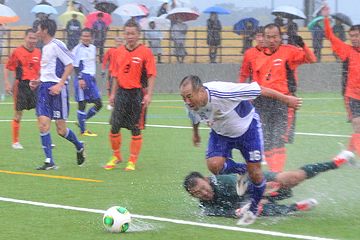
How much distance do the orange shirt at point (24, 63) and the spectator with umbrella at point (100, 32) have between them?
11.5 meters

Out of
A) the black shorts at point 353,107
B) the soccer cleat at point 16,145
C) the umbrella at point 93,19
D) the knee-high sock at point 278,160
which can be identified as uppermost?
the umbrella at point 93,19

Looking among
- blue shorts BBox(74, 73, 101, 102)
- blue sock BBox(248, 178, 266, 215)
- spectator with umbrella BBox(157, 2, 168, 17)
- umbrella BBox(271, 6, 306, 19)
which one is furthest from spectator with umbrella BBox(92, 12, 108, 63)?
blue sock BBox(248, 178, 266, 215)

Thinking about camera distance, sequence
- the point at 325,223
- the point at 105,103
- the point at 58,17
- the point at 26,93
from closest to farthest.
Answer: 1. the point at 325,223
2. the point at 26,93
3. the point at 105,103
4. the point at 58,17

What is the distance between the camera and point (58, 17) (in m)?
24.0

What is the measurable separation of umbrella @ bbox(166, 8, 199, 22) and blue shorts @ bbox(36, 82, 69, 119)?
51.0ft

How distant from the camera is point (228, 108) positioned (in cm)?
614

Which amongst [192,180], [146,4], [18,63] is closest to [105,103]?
[146,4]

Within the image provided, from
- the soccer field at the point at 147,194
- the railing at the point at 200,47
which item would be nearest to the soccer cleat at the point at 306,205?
the soccer field at the point at 147,194

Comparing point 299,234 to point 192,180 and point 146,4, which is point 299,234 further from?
point 146,4

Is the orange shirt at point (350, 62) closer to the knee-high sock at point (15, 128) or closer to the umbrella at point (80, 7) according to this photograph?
the knee-high sock at point (15, 128)

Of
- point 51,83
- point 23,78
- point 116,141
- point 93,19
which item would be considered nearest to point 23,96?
point 23,78

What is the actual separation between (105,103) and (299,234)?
16.1m

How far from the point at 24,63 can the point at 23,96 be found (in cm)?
63

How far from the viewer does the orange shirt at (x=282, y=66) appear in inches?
324
